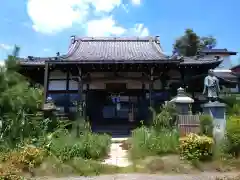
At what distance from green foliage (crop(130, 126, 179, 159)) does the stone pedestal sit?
4.79ft

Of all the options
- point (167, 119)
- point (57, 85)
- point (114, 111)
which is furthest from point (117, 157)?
point (114, 111)

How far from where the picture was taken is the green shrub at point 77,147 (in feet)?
29.9

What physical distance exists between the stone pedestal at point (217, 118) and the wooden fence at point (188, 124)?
607 mm

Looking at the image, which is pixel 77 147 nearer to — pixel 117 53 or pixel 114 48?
pixel 117 53

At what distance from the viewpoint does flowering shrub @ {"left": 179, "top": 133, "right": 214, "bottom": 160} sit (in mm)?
8938

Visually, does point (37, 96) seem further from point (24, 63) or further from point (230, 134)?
point (230, 134)

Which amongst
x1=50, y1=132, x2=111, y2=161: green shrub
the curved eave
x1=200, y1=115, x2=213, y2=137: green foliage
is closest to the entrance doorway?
the curved eave

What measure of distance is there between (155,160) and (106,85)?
836 cm

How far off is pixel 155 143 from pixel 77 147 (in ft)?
8.79

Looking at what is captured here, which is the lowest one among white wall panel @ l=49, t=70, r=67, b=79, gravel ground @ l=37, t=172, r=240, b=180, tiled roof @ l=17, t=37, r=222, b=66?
gravel ground @ l=37, t=172, r=240, b=180

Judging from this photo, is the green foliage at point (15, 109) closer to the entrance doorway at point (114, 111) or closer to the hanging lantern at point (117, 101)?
the entrance doorway at point (114, 111)

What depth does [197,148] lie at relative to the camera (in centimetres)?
899

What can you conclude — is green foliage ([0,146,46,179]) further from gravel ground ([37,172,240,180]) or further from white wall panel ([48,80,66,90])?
white wall panel ([48,80,66,90])

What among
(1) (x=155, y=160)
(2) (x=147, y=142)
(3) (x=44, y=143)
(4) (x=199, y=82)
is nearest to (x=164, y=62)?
(4) (x=199, y=82)
